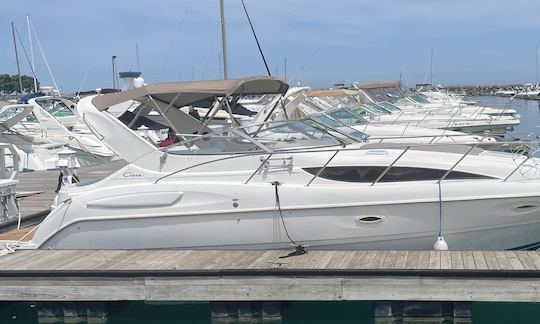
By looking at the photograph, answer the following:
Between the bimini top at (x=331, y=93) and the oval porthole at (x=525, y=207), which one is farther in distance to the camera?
the bimini top at (x=331, y=93)

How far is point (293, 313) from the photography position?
7.35 meters

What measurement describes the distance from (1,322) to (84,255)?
4.36 ft

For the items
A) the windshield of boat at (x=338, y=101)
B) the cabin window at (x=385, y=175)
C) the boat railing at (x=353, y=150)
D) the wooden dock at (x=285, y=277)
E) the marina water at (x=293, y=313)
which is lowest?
the marina water at (x=293, y=313)

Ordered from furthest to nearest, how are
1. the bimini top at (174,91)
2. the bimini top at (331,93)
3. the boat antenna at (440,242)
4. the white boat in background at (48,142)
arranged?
the bimini top at (331,93) → the white boat in background at (48,142) → the bimini top at (174,91) → the boat antenna at (440,242)

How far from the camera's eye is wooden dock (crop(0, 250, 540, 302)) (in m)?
6.25

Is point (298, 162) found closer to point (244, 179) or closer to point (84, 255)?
point (244, 179)

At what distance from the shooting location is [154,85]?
27.9 feet

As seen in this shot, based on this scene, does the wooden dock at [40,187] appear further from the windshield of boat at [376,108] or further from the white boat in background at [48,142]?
the windshield of boat at [376,108]

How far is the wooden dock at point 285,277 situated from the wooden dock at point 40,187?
3968 millimetres

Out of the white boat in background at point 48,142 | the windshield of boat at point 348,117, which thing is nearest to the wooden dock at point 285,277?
the windshield of boat at point 348,117

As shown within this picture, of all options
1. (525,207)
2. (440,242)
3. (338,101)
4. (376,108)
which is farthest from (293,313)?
(338,101)

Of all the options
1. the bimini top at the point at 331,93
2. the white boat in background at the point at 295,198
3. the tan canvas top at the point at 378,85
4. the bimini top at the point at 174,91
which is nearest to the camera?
the white boat in background at the point at 295,198

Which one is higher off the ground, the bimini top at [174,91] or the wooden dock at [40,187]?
the bimini top at [174,91]

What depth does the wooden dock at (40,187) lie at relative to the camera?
11312 mm
